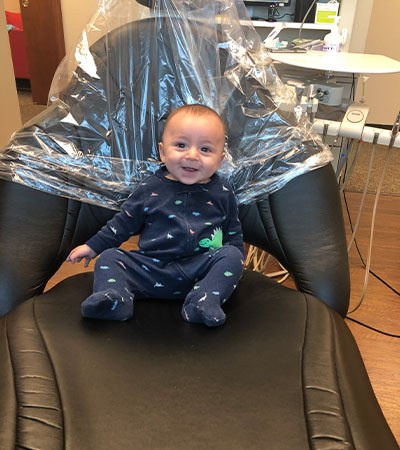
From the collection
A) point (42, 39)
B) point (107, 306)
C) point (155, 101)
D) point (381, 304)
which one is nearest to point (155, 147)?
point (155, 101)

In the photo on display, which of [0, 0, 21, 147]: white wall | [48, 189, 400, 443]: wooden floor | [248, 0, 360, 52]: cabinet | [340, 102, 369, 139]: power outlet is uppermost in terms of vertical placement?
[248, 0, 360, 52]: cabinet

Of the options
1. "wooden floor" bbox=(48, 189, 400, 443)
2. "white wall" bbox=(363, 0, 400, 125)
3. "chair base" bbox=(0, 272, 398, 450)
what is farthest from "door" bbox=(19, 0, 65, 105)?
"chair base" bbox=(0, 272, 398, 450)

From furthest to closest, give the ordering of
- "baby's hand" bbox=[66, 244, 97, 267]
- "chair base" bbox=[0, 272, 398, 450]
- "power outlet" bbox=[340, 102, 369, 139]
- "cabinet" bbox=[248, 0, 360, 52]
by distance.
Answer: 1. "cabinet" bbox=[248, 0, 360, 52]
2. "power outlet" bbox=[340, 102, 369, 139]
3. "baby's hand" bbox=[66, 244, 97, 267]
4. "chair base" bbox=[0, 272, 398, 450]

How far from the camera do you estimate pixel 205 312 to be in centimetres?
77

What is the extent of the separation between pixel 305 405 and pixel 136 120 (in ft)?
2.20

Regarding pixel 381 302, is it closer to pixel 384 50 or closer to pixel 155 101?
pixel 155 101

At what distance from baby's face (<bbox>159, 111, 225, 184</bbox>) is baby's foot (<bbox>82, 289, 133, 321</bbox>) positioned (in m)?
0.28

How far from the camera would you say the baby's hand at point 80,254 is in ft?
2.87

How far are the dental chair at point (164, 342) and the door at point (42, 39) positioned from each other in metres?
2.81

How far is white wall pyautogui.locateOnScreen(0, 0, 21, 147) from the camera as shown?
2135mm

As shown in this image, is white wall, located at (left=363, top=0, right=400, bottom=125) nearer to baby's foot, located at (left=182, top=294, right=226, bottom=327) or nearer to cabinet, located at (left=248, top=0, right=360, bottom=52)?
cabinet, located at (left=248, top=0, right=360, bottom=52)

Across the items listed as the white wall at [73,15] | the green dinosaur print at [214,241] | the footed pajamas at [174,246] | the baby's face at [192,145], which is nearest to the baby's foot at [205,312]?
the footed pajamas at [174,246]

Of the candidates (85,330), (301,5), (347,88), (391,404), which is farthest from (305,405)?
(301,5)

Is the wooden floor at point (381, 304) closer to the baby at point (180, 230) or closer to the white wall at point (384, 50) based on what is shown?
the baby at point (180, 230)
